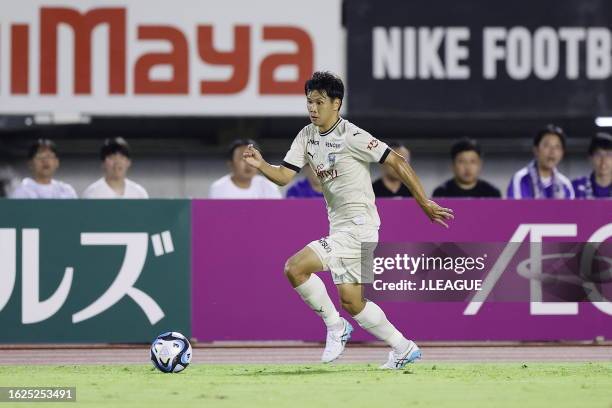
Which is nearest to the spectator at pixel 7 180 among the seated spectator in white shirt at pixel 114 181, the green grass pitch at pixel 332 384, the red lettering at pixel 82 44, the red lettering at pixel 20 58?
the red lettering at pixel 20 58

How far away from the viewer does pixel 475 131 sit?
17500mm

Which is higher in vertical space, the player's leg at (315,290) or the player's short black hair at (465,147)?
the player's short black hair at (465,147)

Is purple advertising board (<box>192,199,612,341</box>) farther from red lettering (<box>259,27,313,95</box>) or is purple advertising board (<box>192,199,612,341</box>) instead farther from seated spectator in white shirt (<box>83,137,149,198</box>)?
red lettering (<box>259,27,313,95</box>)

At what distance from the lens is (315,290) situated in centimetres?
957

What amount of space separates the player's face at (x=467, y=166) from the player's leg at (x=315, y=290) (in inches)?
130

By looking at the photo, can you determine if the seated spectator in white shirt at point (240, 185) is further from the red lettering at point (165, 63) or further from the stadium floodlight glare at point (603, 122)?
the stadium floodlight glare at point (603, 122)

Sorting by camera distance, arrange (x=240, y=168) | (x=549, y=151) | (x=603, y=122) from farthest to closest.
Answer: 1. (x=603, y=122)
2. (x=240, y=168)
3. (x=549, y=151)

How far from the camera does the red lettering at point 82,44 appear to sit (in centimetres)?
1544

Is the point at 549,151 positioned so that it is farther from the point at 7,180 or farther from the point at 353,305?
the point at 7,180

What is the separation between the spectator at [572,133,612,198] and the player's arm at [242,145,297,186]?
4.33m

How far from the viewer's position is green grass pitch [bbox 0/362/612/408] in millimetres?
7816

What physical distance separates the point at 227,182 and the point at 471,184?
7.80ft

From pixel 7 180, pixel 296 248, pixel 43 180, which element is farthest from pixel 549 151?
pixel 7 180

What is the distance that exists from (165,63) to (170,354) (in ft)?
22.2
